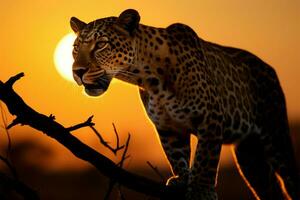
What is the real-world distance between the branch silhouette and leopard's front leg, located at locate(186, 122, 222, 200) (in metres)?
0.79

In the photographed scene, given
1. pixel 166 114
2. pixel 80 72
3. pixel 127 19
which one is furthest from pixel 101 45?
pixel 166 114

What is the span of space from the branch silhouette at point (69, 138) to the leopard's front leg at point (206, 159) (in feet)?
2.58

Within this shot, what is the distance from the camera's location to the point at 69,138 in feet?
23.5

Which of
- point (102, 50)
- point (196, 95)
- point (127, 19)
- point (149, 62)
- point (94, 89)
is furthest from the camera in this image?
point (196, 95)

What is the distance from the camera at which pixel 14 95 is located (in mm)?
6758

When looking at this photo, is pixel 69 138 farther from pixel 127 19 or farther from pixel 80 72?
pixel 127 19

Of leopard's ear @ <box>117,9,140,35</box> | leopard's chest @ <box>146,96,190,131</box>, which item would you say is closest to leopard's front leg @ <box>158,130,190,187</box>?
leopard's chest @ <box>146,96,190,131</box>

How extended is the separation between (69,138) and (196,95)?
2.22 meters

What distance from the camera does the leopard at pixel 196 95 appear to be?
8.60 meters

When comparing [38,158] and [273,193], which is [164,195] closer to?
[273,193]

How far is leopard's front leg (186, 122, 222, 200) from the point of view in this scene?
29.4 ft

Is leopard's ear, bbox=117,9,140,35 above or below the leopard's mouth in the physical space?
above

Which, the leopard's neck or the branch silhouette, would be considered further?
the leopard's neck

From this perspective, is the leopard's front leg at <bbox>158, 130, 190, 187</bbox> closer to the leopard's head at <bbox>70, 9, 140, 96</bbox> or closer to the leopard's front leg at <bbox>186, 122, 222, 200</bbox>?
the leopard's front leg at <bbox>186, 122, 222, 200</bbox>
